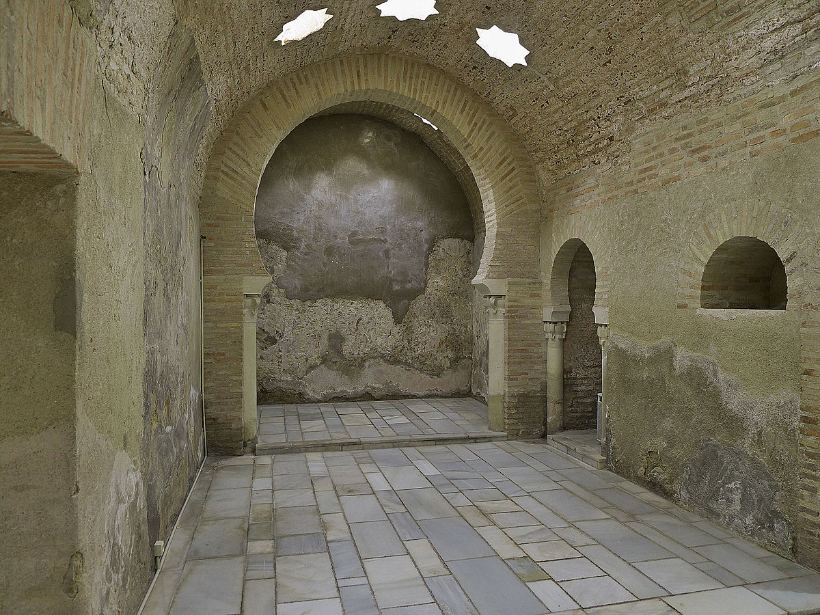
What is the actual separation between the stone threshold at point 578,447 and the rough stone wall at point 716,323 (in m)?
0.27

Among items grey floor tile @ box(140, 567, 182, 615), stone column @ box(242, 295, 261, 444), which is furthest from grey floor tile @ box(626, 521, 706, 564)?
stone column @ box(242, 295, 261, 444)

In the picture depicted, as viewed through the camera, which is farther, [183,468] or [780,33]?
[183,468]

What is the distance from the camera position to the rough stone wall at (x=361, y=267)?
→ 33.3 feet

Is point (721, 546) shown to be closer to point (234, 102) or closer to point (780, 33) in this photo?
point (780, 33)

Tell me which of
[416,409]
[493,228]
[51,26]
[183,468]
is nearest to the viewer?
[51,26]

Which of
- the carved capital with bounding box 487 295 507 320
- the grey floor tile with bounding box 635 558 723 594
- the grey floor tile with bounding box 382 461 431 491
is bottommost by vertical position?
the grey floor tile with bounding box 382 461 431 491

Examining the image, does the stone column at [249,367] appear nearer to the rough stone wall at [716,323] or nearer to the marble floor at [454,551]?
the marble floor at [454,551]

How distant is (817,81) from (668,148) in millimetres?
1502

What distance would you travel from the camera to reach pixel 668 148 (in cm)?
545

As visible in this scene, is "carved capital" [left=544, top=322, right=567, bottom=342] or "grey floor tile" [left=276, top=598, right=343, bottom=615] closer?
"grey floor tile" [left=276, top=598, right=343, bottom=615]

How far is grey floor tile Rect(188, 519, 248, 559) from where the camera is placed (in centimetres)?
432

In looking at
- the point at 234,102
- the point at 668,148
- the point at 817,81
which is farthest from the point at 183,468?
the point at 817,81

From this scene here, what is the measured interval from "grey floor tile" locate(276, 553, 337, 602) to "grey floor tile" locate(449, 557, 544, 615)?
0.84 m

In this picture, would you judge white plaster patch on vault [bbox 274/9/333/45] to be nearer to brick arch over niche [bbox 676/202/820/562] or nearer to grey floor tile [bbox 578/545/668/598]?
brick arch over niche [bbox 676/202/820/562]
